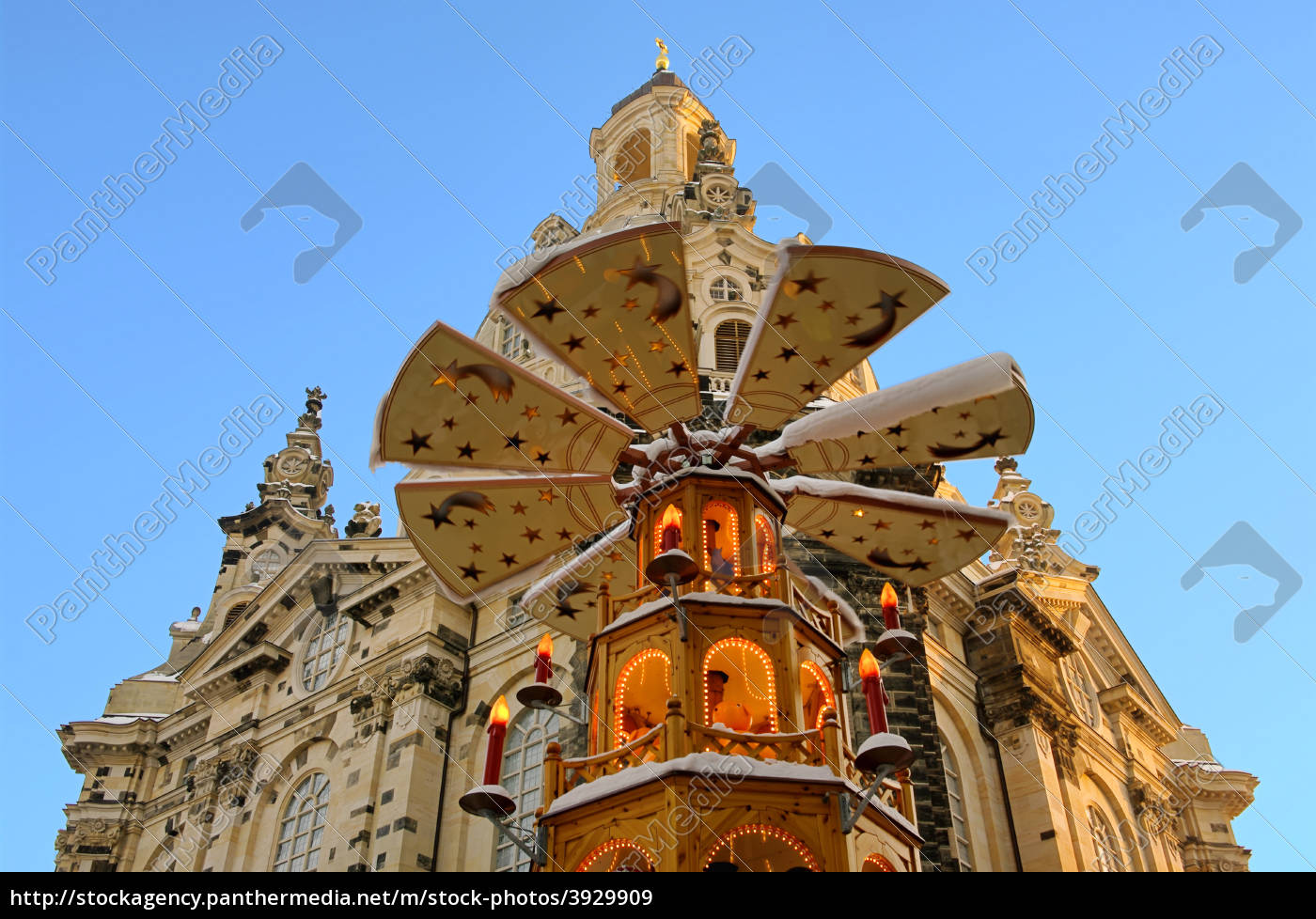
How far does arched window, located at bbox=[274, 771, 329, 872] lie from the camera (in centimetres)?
2419

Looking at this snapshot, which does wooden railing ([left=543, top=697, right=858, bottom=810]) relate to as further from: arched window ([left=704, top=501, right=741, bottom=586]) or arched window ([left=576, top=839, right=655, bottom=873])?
arched window ([left=704, top=501, right=741, bottom=586])

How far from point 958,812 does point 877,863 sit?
12455 mm

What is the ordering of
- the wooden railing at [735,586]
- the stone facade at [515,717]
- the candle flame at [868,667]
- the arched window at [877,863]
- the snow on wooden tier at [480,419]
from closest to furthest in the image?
the candle flame at [868,667]
the arched window at [877,863]
the wooden railing at [735,586]
the snow on wooden tier at [480,419]
the stone facade at [515,717]

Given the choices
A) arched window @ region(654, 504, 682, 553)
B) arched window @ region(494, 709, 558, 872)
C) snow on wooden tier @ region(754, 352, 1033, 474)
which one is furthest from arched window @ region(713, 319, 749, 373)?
arched window @ region(654, 504, 682, 553)

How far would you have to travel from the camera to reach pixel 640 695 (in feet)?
43.0

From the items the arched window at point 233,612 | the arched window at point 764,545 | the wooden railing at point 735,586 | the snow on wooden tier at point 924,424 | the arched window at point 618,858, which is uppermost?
the arched window at point 233,612

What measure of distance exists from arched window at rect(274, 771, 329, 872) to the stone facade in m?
0.07

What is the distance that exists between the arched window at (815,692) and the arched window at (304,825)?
14.9m

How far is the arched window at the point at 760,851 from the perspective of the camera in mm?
10227

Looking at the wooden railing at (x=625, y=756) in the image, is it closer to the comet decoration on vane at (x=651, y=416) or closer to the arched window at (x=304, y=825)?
the comet decoration on vane at (x=651, y=416)

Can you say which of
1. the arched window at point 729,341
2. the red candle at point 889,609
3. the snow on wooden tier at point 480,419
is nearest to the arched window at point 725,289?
the arched window at point 729,341

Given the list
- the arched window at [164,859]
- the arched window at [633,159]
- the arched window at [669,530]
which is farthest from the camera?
the arched window at [633,159]

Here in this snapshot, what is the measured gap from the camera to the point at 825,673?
12.7m

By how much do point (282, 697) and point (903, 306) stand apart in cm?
2100
